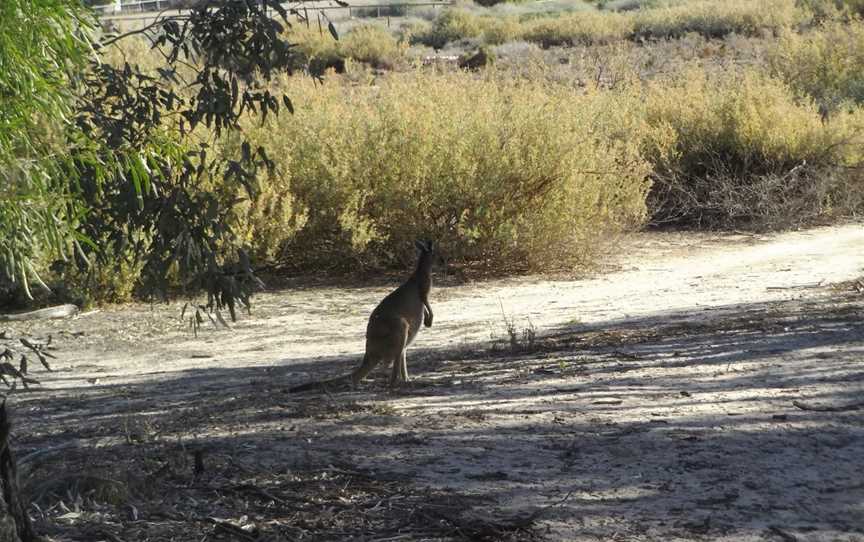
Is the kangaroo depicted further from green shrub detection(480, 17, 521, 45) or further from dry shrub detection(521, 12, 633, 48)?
green shrub detection(480, 17, 521, 45)

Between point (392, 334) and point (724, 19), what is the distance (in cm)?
3517

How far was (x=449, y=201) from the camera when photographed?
46.4 ft

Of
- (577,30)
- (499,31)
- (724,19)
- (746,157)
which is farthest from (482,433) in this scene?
(499,31)

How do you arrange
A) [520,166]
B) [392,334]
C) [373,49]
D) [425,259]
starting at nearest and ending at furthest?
[392,334] → [425,259] → [520,166] → [373,49]

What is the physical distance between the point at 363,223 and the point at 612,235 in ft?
11.0

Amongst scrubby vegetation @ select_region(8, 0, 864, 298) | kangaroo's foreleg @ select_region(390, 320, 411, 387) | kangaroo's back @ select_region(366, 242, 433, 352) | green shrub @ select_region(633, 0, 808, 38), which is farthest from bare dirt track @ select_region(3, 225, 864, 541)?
green shrub @ select_region(633, 0, 808, 38)

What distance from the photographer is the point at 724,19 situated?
39.9 metres

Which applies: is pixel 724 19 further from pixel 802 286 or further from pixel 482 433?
pixel 482 433

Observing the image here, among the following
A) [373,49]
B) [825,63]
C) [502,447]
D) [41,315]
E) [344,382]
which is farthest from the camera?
[373,49]

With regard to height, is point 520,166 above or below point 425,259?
below

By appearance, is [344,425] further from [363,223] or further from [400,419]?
[363,223]

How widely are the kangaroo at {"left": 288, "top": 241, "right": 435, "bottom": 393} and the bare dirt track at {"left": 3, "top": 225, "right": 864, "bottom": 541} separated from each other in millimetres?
139

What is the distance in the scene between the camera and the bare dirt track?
4.69 m

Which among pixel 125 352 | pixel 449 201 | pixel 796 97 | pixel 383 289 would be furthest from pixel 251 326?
pixel 796 97
